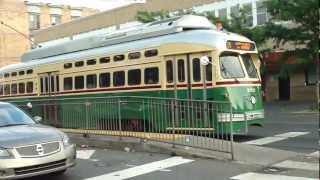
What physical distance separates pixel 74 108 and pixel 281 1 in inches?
692

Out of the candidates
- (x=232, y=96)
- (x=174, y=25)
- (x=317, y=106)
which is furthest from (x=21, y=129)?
(x=317, y=106)

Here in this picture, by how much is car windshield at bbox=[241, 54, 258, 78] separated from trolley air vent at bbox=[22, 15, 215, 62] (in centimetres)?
166

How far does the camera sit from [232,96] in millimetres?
15898

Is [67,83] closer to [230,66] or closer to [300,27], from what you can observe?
[230,66]

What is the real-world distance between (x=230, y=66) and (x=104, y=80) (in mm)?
4732

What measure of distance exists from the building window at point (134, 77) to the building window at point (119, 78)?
0.33 meters

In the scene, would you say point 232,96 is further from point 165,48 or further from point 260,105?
point 165,48

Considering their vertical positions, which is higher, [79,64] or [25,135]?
[79,64]

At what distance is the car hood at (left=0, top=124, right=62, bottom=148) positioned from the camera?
395 inches

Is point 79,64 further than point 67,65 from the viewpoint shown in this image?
No

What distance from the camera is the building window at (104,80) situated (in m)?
19.2

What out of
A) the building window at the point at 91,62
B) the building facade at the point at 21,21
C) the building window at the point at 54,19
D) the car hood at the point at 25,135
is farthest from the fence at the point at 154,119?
the building window at the point at 54,19

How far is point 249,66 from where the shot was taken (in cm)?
1686

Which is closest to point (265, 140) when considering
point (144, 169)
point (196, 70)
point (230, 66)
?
point (230, 66)
